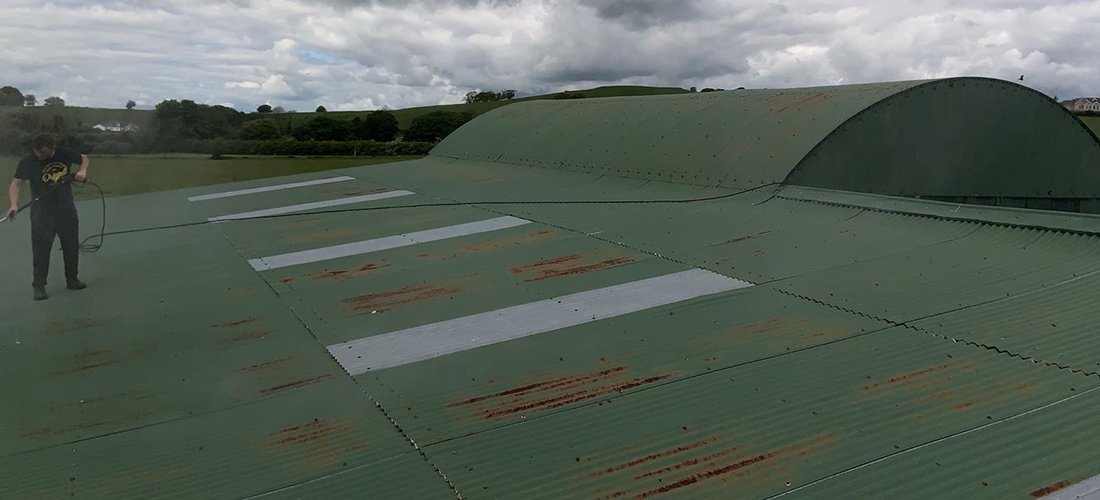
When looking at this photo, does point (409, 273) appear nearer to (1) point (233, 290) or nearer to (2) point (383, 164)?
(1) point (233, 290)

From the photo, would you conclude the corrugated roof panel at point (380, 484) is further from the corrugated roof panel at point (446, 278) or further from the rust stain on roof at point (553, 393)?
the corrugated roof panel at point (446, 278)

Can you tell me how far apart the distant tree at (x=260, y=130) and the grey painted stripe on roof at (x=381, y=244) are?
1376 mm

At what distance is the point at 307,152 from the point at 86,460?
345 inches

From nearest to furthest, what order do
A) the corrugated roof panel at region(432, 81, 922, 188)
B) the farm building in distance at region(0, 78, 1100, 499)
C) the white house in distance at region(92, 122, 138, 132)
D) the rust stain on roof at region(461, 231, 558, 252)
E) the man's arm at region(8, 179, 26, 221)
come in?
1. the farm building in distance at region(0, 78, 1100, 499)
2. the white house in distance at region(92, 122, 138, 132)
3. the man's arm at region(8, 179, 26, 221)
4. the rust stain on roof at region(461, 231, 558, 252)
5. the corrugated roof panel at region(432, 81, 922, 188)

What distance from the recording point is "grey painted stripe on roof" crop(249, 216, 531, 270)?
27.9 feet

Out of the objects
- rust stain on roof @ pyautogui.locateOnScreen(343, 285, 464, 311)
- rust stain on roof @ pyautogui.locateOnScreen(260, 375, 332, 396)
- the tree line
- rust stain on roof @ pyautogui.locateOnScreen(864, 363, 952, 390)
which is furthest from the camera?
rust stain on roof @ pyautogui.locateOnScreen(343, 285, 464, 311)

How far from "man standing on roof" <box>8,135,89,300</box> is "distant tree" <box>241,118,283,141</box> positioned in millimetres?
1359

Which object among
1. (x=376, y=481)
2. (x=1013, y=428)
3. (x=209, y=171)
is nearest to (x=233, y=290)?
(x=209, y=171)

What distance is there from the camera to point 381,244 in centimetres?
913

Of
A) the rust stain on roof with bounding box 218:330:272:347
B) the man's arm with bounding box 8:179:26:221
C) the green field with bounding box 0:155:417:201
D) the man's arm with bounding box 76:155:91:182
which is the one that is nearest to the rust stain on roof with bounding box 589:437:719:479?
the rust stain on roof with bounding box 218:330:272:347

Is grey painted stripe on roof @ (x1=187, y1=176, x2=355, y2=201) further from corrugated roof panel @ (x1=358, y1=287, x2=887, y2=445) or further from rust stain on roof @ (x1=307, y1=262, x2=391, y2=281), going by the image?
corrugated roof panel @ (x1=358, y1=287, x2=887, y2=445)

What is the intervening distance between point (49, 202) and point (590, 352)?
528 cm

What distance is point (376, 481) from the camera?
11.8 feet

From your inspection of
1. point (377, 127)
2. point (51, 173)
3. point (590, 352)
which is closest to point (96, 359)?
point (51, 173)
